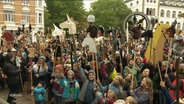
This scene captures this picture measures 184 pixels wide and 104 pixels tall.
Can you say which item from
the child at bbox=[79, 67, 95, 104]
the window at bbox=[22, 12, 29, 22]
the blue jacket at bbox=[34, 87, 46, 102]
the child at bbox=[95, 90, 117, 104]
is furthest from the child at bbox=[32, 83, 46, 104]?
the window at bbox=[22, 12, 29, 22]

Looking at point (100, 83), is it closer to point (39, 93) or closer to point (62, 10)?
point (39, 93)

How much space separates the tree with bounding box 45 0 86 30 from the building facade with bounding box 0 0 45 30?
4.46 metres

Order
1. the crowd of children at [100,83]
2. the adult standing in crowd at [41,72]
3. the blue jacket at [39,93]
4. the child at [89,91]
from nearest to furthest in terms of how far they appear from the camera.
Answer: the crowd of children at [100,83]
the child at [89,91]
the blue jacket at [39,93]
the adult standing in crowd at [41,72]

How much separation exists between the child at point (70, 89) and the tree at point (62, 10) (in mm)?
42702

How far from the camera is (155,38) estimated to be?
686cm

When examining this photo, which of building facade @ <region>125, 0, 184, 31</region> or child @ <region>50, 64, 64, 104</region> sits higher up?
building facade @ <region>125, 0, 184, 31</region>

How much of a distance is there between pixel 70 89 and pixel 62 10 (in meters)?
44.7

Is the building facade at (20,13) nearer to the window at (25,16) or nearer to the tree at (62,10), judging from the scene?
the window at (25,16)

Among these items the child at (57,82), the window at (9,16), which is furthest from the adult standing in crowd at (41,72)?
the window at (9,16)

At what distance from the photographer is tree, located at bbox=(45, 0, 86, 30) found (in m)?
48.5

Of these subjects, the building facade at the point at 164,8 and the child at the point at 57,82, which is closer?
the child at the point at 57,82

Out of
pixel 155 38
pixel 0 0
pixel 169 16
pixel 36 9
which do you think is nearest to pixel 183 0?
pixel 169 16

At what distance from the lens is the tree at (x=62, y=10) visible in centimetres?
4853

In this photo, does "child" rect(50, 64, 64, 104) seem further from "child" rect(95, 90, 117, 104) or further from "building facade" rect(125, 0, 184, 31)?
"building facade" rect(125, 0, 184, 31)
